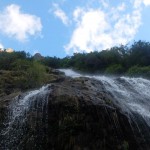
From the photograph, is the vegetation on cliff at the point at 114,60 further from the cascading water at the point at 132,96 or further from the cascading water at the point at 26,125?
the cascading water at the point at 26,125

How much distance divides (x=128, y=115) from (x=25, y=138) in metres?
5.59

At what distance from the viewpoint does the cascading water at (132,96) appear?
813 inches

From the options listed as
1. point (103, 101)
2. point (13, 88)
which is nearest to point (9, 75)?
point (13, 88)

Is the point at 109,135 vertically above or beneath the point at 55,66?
beneath

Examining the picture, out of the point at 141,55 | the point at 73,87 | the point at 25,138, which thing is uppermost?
the point at 141,55

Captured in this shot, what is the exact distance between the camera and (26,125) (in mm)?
19094

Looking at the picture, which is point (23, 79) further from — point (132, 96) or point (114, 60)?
point (114, 60)

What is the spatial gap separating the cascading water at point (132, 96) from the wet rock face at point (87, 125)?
1.10 m

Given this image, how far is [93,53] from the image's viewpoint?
56.8m

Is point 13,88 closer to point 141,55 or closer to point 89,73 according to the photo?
point 89,73

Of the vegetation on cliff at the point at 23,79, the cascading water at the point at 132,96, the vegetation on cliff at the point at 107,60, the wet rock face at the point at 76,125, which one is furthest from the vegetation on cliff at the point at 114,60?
the wet rock face at the point at 76,125

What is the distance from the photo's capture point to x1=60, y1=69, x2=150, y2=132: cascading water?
20656 mm

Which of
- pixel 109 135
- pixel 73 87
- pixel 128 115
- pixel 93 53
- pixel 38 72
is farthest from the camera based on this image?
pixel 93 53

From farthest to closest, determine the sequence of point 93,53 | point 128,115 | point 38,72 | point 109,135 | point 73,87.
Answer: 1. point 93,53
2. point 38,72
3. point 73,87
4. point 128,115
5. point 109,135
